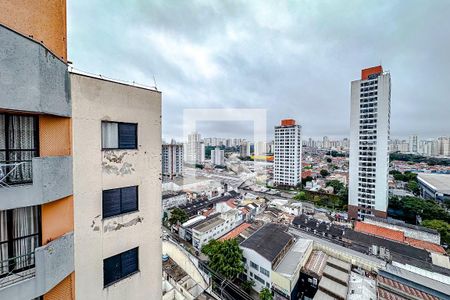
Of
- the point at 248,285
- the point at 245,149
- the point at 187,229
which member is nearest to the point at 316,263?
the point at 248,285

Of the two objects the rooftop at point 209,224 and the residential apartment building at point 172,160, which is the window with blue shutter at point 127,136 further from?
the residential apartment building at point 172,160

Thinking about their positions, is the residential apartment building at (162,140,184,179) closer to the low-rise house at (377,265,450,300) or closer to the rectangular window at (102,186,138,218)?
the low-rise house at (377,265,450,300)

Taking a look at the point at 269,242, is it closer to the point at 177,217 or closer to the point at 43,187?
the point at 177,217

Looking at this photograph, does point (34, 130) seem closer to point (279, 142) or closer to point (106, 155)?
point (106, 155)

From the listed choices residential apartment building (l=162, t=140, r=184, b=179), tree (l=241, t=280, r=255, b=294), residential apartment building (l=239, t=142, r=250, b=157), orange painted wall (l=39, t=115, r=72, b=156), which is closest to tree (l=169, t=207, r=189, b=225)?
tree (l=241, t=280, r=255, b=294)

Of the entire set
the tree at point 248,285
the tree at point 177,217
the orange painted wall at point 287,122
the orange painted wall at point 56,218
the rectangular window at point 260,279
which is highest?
the orange painted wall at point 287,122

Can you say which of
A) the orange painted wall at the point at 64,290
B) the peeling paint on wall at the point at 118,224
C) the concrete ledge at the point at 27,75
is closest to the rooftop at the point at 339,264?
the peeling paint on wall at the point at 118,224
